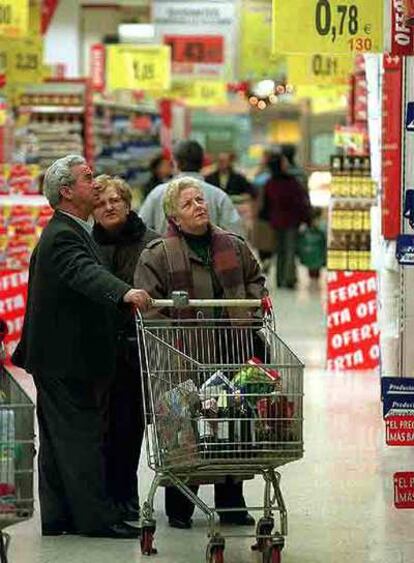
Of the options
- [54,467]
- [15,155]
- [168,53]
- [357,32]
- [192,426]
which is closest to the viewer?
[192,426]

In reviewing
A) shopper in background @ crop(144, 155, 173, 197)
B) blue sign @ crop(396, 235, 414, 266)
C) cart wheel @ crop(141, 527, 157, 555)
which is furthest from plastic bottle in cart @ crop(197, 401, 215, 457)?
shopper in background @ crop(144, 155, 173, 197)

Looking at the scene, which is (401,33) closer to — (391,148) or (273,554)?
(273,554)

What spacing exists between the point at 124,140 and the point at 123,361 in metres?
21.0

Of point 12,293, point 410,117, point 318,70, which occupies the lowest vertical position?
point 12,293

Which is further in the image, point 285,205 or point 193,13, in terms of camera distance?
point 193,13

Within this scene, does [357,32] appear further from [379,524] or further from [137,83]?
[137,83]

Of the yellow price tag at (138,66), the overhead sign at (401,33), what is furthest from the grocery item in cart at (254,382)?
the yellow price tag at (138,66)

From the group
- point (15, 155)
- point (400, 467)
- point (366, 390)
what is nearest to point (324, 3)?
point (400, 467)

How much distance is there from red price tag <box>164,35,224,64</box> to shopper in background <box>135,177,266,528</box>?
19230 millimetres

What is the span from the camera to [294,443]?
655cm

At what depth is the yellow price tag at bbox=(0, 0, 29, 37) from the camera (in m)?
15.5

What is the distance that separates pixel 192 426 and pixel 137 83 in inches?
786

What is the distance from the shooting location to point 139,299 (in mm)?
6770

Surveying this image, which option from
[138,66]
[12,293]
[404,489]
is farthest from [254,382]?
[138,66]
